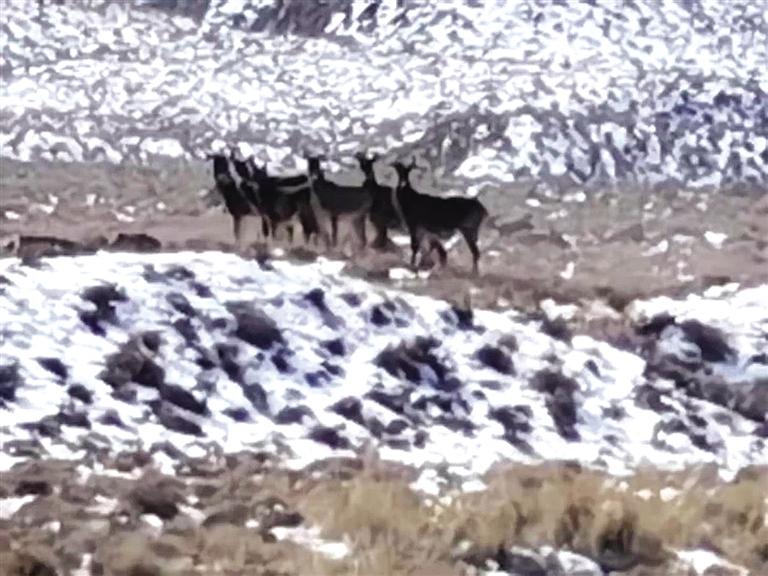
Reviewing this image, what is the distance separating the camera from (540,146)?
29141 millimetres

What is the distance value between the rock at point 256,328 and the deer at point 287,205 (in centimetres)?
371

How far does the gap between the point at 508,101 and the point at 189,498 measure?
20.0 meters

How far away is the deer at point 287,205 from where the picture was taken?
63.5 feet

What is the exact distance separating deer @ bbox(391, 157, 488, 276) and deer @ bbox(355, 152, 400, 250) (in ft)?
0.45

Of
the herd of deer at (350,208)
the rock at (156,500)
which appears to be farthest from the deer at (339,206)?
the rock at (156,500)

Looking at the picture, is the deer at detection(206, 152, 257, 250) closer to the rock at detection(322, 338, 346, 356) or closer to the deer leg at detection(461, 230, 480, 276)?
the deer leg at detection(461, 230, 480, 276)

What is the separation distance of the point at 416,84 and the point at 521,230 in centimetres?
1113

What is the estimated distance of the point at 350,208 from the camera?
19156mm

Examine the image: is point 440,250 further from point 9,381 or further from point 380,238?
point 9,381

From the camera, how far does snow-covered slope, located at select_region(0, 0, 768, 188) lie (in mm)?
28844

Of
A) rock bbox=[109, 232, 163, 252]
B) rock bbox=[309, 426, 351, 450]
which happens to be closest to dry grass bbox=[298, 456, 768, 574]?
rock bbox=[309, 426, 351, 450]

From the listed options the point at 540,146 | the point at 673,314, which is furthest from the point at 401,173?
the point at 540,146

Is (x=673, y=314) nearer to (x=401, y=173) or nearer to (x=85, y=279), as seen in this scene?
(x=401, y=173)

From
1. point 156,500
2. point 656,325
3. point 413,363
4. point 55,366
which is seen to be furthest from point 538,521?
point 656,325
